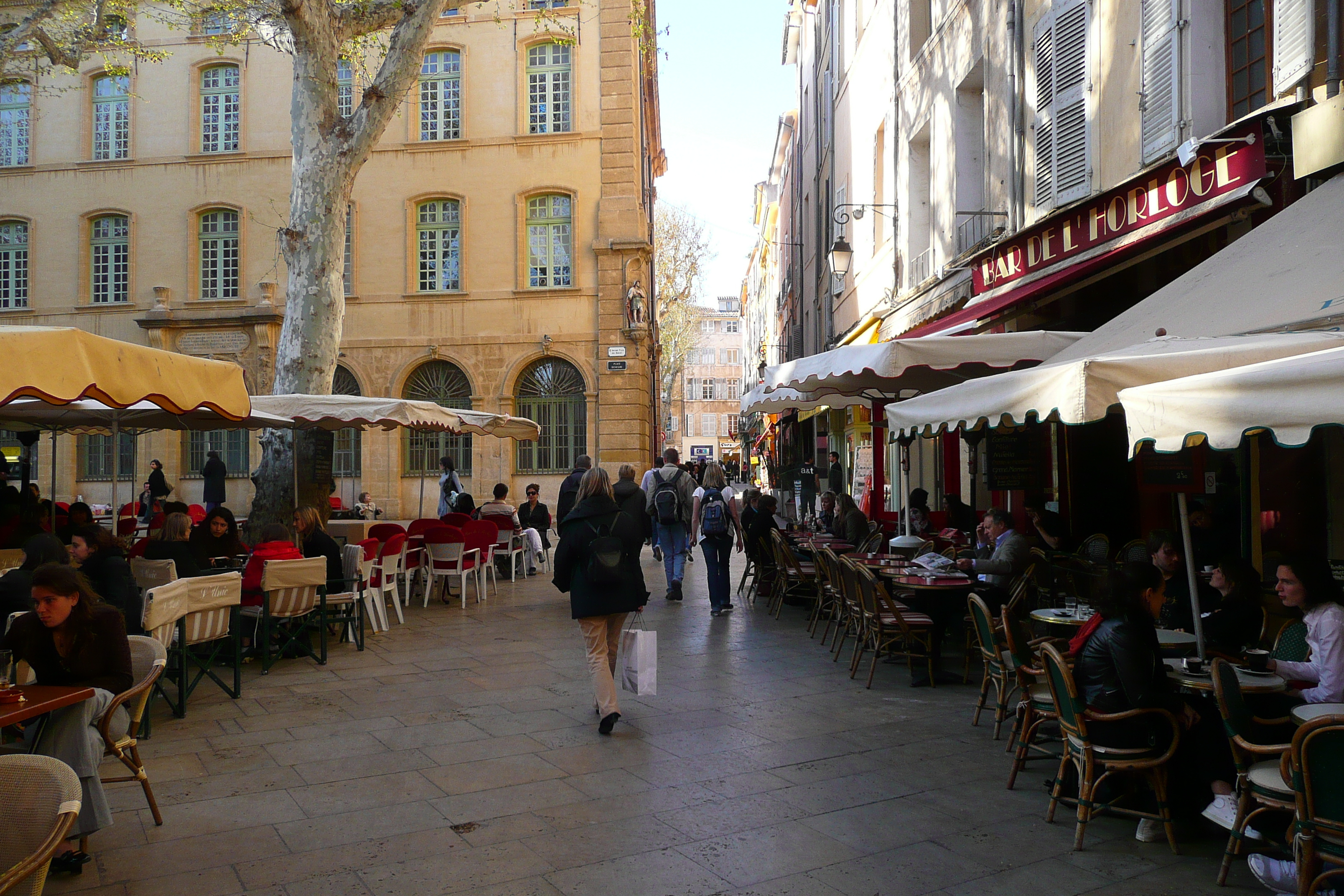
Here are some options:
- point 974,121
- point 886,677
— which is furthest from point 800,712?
point 974,121

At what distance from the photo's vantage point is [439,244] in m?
23.7

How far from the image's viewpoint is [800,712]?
6.40 meters

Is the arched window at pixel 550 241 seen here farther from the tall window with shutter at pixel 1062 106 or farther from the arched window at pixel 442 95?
the tall window with shutter at pixel 1062 106

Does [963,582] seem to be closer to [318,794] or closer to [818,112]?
[318,794]

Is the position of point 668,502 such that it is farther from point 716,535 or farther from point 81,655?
point 81,655

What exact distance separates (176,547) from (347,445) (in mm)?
16741

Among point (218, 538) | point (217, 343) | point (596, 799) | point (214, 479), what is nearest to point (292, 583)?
point (218, 538)

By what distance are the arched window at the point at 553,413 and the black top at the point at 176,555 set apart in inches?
604

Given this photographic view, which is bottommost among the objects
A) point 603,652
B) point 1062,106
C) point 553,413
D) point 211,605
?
point 603,652

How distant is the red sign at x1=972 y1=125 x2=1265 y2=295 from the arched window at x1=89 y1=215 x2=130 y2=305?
21.9 m

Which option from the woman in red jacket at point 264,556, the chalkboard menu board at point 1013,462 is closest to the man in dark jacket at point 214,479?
the woman in red jacket at point 264,556

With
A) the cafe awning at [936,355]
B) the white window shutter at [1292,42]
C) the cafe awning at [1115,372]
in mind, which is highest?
the white window shutter at [1292,42]

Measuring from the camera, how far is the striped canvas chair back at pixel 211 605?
6430 millimetres

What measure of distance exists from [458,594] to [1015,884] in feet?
32.6
